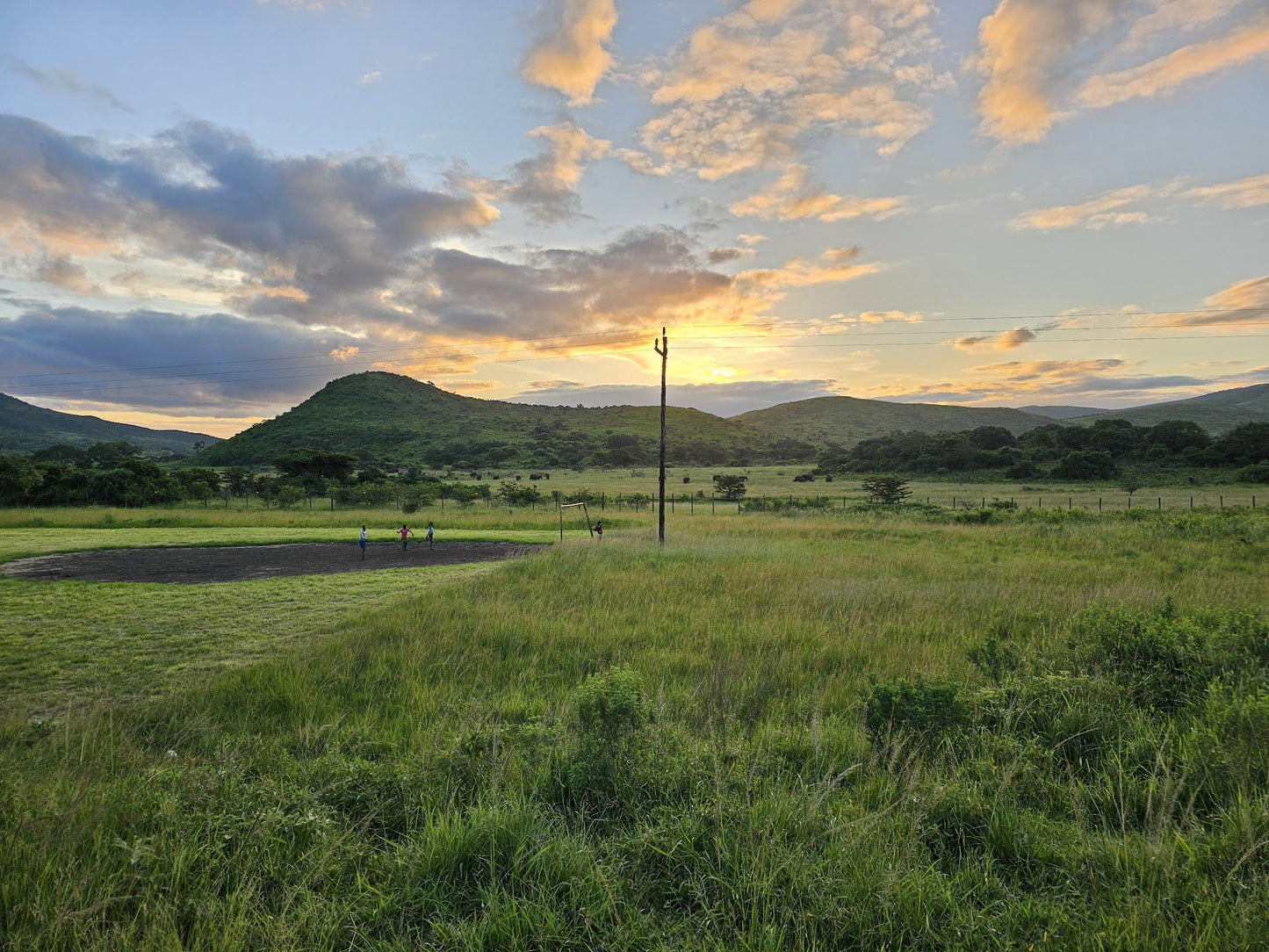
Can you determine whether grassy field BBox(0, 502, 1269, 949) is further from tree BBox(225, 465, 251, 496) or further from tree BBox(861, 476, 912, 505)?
tree BBox(225, 465, 251, 496)

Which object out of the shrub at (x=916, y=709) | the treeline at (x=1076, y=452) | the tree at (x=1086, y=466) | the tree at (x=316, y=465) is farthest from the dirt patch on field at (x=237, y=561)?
the treeline at (x=1076, y=452)

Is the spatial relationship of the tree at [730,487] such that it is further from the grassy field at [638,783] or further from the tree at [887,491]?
the grassy field at [638,783]

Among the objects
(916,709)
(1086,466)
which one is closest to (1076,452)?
(1086,466)

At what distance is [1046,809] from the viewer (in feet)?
13.0

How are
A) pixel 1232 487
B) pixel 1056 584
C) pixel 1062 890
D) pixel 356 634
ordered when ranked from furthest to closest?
pixel 1232 487 < pixel 1056 584 < pixel 356 634 < pixel 1062 890

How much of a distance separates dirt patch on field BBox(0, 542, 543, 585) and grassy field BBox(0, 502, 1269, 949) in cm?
805

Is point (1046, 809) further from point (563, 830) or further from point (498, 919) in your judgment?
point (498, 919)

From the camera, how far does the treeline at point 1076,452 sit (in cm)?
7438

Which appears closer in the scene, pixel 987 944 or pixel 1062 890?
pixel 987 944

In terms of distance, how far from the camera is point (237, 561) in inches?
823

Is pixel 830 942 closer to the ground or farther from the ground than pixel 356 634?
farther from the ground

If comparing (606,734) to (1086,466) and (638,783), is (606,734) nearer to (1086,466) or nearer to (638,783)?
(638,783)

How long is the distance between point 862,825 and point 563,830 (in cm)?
191

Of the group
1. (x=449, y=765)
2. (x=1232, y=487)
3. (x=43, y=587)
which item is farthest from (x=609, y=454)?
(x=449, y=765)
